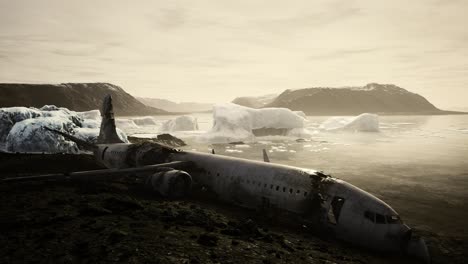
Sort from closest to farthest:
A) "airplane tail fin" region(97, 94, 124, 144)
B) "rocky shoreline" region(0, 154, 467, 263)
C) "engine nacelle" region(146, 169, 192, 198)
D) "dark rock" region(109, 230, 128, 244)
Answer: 1. "rocky shoreline" region(0, 154, 467, 263)
2. "dark rock" region(109, 230, 128, 244)
3. "engine nacelle" region(146, 169, 192, 198)
4. "airplane tail fin" region(97, 94, 124, 144)

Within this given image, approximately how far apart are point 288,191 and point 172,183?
8970mm

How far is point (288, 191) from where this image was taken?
66.1 ft

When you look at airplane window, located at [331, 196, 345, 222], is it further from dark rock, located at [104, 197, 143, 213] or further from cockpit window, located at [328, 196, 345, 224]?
dark rock, located at [104, 197, 143, 213]

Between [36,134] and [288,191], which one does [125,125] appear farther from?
[288,191]

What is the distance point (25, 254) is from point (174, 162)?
14.0 meters

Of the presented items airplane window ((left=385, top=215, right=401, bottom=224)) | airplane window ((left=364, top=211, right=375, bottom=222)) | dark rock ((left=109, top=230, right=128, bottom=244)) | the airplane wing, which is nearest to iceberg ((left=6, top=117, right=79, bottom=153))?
the airplane wing

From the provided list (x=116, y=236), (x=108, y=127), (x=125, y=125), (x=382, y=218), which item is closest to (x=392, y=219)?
(x=382, y=218)

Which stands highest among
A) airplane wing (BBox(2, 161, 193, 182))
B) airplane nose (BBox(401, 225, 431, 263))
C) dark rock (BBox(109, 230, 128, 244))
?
airplane wing (BBox(2, 161, 193, 182))

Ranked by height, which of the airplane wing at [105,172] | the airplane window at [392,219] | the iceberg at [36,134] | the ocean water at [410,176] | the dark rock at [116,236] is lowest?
the ocean water at [410,176]

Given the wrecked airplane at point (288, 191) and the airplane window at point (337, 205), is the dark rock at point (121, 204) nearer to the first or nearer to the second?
the wrecked airplane at point (288, 191)

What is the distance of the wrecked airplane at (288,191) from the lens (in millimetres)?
17156

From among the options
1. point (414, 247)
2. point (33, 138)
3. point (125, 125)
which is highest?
point (125, 125)

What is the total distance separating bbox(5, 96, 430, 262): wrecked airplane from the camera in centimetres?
1716

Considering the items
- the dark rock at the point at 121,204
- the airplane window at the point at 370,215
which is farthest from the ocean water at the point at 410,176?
the dark rock at the point at 121,204
